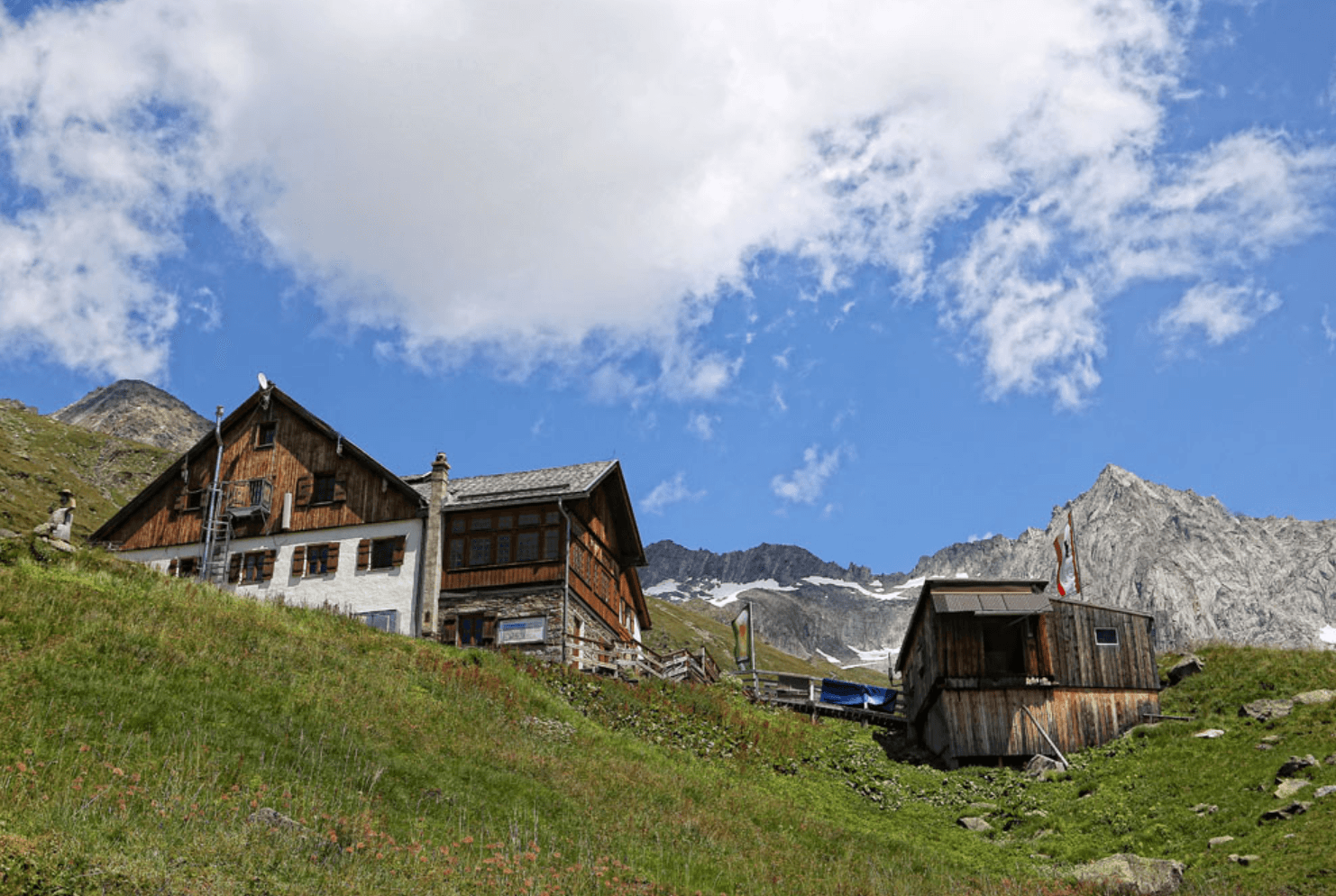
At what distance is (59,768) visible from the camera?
17953mm

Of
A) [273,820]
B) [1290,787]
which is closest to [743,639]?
[1290,787]

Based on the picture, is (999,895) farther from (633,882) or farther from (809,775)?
(809,775)

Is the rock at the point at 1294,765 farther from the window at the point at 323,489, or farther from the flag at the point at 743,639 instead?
the window at the point at 323,489

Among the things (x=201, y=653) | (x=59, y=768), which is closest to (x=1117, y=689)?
(x=201, y=653)

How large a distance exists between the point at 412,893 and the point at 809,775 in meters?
20.7

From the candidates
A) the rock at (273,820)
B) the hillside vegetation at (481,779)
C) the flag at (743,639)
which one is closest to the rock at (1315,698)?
the hillside vegetation at (481,779)

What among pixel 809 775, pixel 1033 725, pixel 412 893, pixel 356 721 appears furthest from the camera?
pixel 1033 725

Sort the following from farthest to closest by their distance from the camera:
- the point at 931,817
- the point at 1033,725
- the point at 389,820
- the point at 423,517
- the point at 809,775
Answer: the point at 423,517 < the point at 1033,725 < the point at 809,775 < the point at 931,817 < the point at 389,820

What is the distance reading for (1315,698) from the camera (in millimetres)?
33500

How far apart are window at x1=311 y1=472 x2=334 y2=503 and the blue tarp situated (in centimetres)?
2280

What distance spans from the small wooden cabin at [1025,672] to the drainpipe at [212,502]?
30.2 meters

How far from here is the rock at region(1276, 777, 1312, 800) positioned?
2672 cm

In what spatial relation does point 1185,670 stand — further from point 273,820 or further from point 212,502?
point 212,502

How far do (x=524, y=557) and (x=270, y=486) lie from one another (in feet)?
40.9
